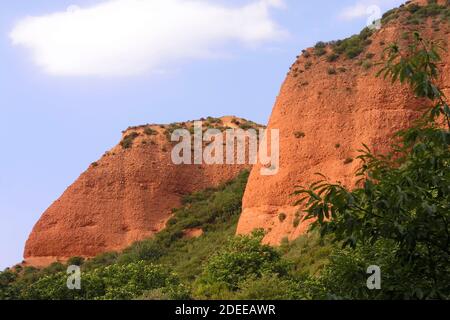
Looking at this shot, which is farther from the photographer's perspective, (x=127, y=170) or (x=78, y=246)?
(x=127, y=170)

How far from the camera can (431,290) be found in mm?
9312

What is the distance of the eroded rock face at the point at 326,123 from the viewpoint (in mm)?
30703

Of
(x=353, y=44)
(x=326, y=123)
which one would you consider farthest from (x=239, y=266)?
(x=353, y=44)

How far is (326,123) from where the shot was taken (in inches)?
1265

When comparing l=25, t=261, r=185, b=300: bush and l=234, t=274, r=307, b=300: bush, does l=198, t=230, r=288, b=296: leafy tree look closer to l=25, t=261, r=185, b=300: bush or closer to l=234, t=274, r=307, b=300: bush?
l=234, t=274, r=307, b=300: bush

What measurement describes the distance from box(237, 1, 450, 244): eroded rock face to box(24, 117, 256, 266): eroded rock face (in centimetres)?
1303

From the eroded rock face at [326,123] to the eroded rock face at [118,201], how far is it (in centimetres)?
1303

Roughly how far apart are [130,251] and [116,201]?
4950mm

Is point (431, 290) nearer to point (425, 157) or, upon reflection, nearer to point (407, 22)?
point (425, 157)

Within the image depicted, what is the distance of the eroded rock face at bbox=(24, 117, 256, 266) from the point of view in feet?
148

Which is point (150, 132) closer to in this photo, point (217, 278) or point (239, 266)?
point (239, 266)

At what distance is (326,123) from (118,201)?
1804cm

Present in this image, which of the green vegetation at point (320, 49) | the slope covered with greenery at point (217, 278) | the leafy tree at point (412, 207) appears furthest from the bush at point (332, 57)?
the leafy tree at point (412, 207)

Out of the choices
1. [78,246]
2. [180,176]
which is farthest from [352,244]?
[180,176]
